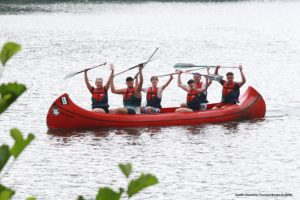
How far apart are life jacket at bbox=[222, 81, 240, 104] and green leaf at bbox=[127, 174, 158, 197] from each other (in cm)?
2013

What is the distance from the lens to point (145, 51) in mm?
54344

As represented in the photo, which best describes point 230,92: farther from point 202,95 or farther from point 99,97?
point 99,97

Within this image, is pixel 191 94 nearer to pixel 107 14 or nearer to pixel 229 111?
pixel 229 111

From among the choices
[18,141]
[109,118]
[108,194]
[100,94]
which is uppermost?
[18,141]

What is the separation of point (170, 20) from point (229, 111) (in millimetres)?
76130

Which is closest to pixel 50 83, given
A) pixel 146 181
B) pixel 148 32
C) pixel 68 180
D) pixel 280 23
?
pixel 68 180

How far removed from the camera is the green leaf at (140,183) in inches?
75.4

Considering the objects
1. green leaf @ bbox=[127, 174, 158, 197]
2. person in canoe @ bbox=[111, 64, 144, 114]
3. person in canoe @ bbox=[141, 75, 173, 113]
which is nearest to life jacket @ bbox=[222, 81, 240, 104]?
person in canoe @ bbox=[141, 75, 173, 113]

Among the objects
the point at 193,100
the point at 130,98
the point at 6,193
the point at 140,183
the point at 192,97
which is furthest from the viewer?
the point at 193,100

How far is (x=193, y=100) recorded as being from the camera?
21.3 meters

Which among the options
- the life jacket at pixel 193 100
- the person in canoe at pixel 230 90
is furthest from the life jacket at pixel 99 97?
the person in canoe at pixel 230 90

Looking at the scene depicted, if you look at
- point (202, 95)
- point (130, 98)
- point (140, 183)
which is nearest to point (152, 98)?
point (130, 98)

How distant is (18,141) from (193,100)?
63.9 feet

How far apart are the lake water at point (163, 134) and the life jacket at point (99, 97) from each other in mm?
742
